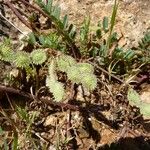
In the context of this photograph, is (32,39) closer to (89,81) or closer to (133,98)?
(89,81)

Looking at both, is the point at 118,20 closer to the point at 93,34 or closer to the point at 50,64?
the point at 93,34

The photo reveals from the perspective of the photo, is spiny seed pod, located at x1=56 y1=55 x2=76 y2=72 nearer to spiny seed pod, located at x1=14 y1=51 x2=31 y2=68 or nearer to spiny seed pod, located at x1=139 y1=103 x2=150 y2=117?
spiny seed pod, located at x1=14 y1=51 x2=31 y2=68

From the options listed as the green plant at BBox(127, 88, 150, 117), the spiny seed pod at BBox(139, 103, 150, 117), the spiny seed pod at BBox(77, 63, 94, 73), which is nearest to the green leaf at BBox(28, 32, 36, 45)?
the spiny seed pod at BBox(77, 63, 94, 73)

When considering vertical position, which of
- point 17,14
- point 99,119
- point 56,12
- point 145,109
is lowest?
point 99,119

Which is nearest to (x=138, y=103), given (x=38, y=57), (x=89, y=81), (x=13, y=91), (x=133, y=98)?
(x=133, y=98)

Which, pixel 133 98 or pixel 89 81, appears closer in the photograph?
pixel 89 81

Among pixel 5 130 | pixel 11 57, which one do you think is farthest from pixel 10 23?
pixel 5 130

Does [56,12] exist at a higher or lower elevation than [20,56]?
higher

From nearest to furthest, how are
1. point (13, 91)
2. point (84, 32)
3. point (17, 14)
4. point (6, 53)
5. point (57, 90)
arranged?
point (57, 90), point (6, 53), point (13, 91), point (84, 32), point (17, 14)
